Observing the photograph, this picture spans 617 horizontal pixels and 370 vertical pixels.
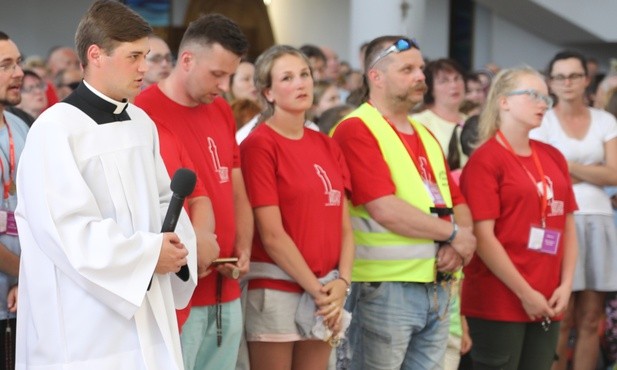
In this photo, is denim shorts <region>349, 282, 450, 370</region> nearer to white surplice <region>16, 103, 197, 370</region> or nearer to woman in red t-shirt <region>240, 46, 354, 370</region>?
woman in red t-shirt <region>240, 46, 354, 370</region>

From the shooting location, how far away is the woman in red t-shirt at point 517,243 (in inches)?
183

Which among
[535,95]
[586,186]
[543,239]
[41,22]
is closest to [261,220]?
[543,239]

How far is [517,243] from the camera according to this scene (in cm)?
466

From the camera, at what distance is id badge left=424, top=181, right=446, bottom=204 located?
441cm

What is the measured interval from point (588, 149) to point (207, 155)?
283 cm

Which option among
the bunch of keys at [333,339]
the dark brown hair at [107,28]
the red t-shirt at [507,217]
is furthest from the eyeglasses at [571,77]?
the dark brown hair at [107,28]

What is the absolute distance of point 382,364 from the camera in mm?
4305

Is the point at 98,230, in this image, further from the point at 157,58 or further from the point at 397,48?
the point at 157,58

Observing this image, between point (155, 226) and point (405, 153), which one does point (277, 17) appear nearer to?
point (405, 153)

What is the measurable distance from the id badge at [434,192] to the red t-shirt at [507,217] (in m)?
0.30

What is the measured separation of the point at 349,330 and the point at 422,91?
110cm

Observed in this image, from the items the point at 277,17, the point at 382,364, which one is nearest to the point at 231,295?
the point at 382,364

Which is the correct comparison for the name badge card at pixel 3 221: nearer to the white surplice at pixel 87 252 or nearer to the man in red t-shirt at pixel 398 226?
the white surplice at pixel 87 252

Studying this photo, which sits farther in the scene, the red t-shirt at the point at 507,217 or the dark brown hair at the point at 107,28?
the red t-shirt at the point at 507,217
